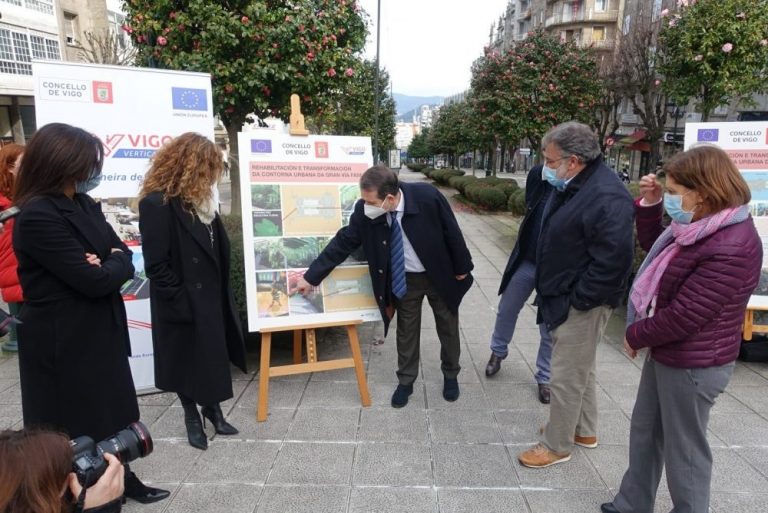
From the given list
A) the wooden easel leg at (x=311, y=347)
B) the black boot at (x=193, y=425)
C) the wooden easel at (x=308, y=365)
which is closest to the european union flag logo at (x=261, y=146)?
the wooden easel at (x=308, y=365)

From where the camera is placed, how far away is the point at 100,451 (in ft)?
4.70

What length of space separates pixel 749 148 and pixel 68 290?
489 cm

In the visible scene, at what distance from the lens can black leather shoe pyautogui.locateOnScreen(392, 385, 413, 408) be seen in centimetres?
357

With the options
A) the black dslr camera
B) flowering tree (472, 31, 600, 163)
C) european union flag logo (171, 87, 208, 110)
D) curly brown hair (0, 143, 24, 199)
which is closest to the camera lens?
the black dslr camera

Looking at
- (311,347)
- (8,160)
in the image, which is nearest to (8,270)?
(8,160)

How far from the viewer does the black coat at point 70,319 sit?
6.74 feet

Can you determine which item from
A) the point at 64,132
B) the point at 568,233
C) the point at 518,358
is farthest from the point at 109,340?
the point at 518,358

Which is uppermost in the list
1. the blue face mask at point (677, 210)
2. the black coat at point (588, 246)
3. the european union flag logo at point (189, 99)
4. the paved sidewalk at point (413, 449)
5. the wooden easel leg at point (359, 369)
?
the european union flag logo at point (189, 99)

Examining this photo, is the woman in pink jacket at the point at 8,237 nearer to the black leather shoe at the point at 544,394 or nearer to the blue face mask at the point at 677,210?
the black leather shoe at the point at 544,394

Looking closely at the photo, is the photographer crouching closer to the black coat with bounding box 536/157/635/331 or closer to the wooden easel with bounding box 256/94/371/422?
the wooden easel with bounding box 256/94/371/422

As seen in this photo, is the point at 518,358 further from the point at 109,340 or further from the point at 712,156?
the point at 109,340

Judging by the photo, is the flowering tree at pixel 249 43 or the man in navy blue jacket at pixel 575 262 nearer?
the man in navy blue jacket at pixel 575 262

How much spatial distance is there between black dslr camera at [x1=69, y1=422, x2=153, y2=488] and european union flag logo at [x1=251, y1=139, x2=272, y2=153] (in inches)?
84.2

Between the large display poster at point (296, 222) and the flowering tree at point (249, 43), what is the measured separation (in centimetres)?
323
